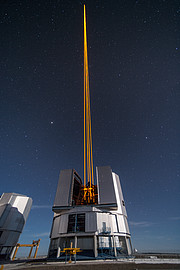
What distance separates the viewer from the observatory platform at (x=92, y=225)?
83.3ft

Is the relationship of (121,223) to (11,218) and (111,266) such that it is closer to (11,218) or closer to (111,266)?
(111,266)

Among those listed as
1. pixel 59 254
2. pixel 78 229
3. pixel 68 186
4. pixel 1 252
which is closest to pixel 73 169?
pixel 68 186

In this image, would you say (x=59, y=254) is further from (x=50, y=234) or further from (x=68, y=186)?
(x=68, y=186)

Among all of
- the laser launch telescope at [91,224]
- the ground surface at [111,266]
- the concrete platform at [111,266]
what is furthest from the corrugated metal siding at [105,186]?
the ground surface at [111,266]

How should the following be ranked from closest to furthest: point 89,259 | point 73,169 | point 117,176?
point 89,259 → point 73,169 → point 117,176

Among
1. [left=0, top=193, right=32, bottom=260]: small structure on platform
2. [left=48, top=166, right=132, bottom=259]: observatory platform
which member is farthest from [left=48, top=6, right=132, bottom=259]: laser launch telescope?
[left=0, top=193, right=32, bottom=260]: small structure on platform

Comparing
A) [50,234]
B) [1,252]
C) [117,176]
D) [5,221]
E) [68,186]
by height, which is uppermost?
[117,176]

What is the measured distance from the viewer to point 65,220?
28984 millimetres

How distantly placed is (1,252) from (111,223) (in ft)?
96.3

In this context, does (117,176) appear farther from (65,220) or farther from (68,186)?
(65,220)

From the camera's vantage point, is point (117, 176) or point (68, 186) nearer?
point (68, 186)

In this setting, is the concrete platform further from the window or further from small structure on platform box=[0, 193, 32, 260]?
small structure on platform box=[0, 193, 32, 260]

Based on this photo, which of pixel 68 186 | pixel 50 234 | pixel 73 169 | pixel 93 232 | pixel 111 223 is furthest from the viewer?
pixel 73 169

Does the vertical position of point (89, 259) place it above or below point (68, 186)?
below
